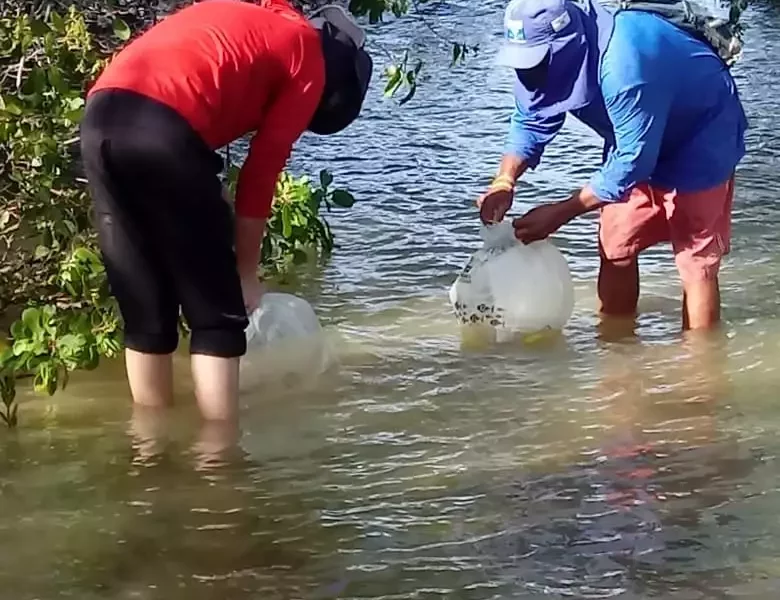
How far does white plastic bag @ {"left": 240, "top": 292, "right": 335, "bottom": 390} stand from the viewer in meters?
3.67

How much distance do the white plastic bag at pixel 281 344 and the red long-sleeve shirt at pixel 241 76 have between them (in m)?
0.49

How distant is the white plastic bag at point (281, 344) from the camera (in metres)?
3.67

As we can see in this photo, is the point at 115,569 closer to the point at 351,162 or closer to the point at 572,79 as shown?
the point at 572,79

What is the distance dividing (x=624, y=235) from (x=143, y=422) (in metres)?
1.71

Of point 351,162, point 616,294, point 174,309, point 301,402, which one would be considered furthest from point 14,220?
point 351,162

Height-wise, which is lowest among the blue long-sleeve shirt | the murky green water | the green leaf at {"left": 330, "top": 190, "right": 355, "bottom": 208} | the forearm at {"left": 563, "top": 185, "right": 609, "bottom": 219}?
the murky green water

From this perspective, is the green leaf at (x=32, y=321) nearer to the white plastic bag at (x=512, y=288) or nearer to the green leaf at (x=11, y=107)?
the green leaf at (x=11, y=107)

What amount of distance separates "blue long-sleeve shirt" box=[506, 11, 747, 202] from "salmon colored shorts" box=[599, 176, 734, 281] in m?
0.06

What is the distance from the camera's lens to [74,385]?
3879 millimetres

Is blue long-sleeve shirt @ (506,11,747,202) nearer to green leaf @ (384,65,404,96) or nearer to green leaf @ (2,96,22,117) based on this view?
green leaf @ (384,65,404,96)

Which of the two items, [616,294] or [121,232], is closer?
[121,232]

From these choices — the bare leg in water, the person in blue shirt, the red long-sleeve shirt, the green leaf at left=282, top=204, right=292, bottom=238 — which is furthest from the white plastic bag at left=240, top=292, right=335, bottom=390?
the bare leg in water

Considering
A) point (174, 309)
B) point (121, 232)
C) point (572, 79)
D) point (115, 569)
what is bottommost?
point (115, 569)

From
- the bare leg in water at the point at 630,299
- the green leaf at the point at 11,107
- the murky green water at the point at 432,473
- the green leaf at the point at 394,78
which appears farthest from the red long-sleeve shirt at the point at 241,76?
the bare leg in water at the point at 630,299
